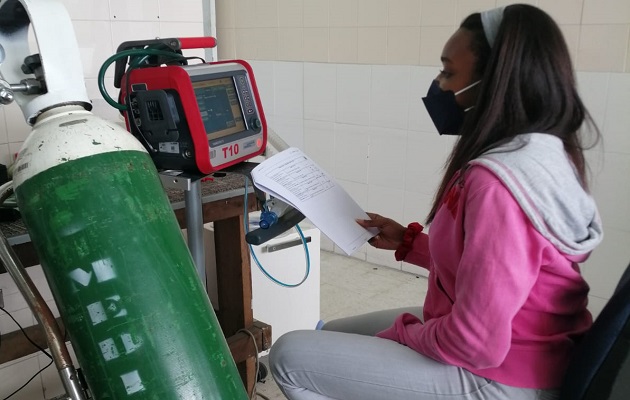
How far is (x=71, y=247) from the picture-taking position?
86 cm

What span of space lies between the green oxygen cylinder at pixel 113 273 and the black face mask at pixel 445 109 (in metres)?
0.67

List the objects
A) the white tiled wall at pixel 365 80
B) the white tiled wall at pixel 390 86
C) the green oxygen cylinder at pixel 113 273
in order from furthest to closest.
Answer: the white tiled wall at pixel 390 86
the white tiled wall at pixel 365 80
the green oxygen cylinder at pixel 113 273

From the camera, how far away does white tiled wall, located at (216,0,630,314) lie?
2287 millimetres

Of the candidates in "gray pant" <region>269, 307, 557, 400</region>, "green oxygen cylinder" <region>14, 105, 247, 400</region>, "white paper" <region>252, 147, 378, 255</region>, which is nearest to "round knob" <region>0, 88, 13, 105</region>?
"green oxygen cylinder" <region>14, 105, 247, 400</region>

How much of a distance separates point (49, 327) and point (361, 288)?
7.15 feet

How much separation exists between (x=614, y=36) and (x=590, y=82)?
186mm

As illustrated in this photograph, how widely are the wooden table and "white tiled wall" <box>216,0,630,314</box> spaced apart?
136cm

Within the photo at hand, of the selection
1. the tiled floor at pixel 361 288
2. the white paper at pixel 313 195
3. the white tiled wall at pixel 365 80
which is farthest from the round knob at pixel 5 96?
the tiled floor at pixel 361 288

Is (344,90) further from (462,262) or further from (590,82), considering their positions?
(462,262)

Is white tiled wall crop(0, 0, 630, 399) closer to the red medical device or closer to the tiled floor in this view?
the tiled floor

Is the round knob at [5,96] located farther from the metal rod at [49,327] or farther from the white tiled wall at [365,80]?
the white tiled wall at [365,80]

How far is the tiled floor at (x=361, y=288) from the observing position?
278 centimetres

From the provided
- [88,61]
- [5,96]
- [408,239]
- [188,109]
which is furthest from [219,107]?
[88,61]

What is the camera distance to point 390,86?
2.96 m
